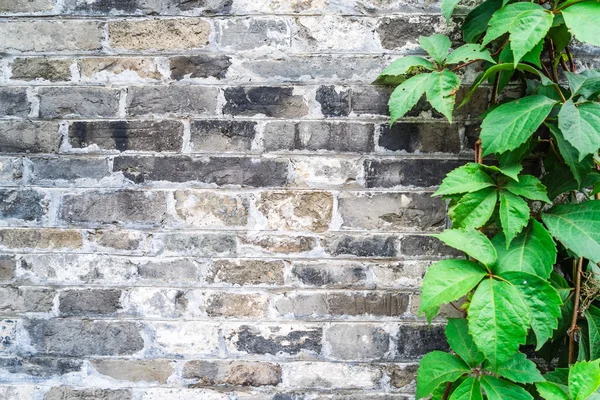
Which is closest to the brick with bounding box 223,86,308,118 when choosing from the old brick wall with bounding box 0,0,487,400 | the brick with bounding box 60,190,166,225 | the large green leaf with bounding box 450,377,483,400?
the old brick wall with bounding box 0,0,487,400

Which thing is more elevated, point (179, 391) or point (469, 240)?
point (469, 240)

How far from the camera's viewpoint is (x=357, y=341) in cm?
134

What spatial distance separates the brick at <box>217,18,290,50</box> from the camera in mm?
1307

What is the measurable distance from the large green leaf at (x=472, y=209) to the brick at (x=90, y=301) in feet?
3.35

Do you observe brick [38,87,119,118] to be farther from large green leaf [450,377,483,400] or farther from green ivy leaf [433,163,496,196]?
large green leaf [450,377,483,400]

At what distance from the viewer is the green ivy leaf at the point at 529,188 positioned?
1.06 m

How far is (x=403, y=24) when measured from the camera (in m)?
1.30

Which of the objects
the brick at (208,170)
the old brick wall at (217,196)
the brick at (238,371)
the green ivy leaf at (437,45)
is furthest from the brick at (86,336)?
the green ivy leaf at (437,45)

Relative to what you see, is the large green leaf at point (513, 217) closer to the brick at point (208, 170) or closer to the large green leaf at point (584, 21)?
the large green leaf at point (584, 21)

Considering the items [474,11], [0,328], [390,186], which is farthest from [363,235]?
[0,328]

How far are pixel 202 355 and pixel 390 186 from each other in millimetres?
772

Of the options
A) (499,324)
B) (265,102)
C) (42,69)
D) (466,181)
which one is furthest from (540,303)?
(42,69)

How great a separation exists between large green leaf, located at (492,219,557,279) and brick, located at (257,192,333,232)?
48 centimetres

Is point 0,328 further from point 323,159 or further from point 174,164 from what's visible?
point 323,159
